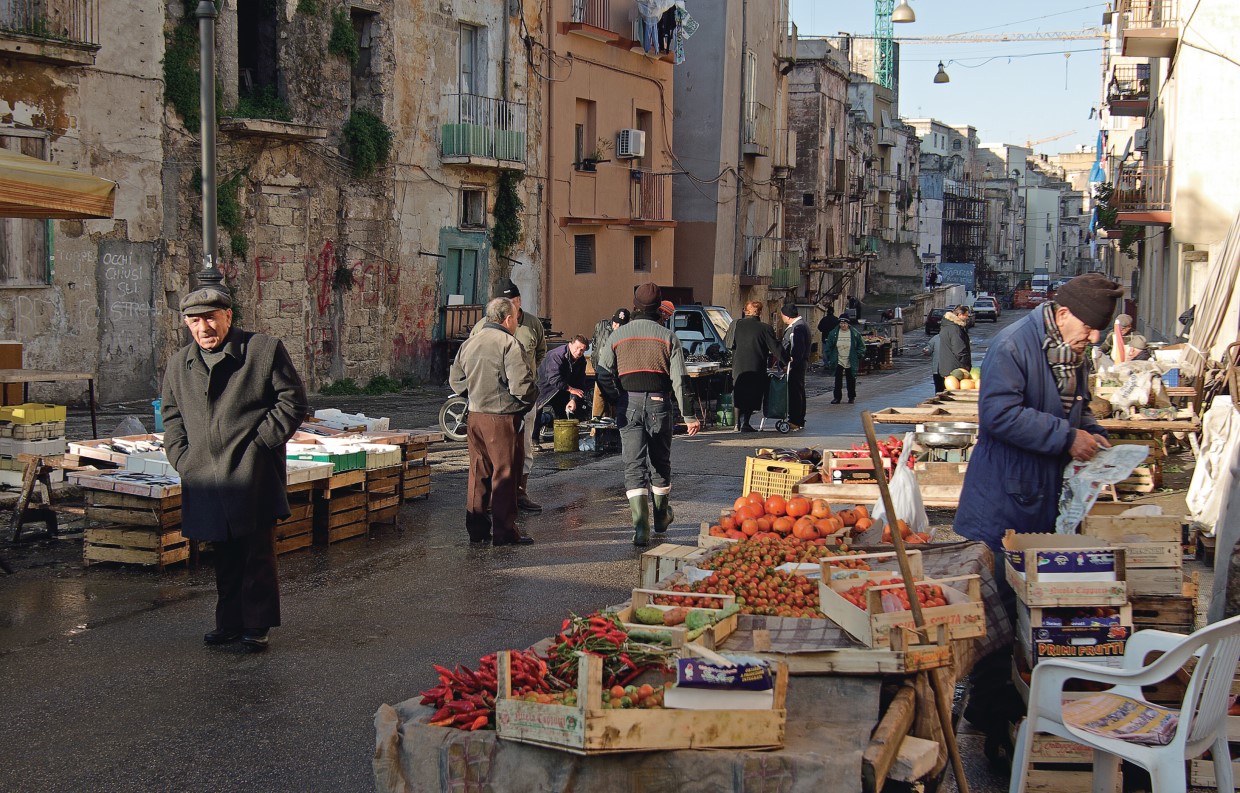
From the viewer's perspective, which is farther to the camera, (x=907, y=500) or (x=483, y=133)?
(x=483, y=133)

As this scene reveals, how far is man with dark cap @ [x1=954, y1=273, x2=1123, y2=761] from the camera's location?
571cm

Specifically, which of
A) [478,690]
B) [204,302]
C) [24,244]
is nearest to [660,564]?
[478,690]

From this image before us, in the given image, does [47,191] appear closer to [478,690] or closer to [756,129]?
[478,690]

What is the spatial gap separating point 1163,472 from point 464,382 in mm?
7592

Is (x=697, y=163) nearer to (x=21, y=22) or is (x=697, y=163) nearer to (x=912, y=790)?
(x=21, y=22)

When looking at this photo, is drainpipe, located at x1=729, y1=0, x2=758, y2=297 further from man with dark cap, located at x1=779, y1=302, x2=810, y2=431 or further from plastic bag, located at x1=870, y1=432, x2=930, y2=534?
plastic bag, located at x1=870, y1=432, x2=930, y2=534

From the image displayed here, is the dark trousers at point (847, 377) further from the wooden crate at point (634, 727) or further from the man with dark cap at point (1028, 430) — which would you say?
the wooden crate at point (634, 727)

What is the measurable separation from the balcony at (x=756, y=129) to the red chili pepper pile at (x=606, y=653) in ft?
115

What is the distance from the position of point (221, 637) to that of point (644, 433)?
4046 millimetres

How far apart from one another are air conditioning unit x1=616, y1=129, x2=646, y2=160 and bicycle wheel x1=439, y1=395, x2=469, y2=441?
14859 mm

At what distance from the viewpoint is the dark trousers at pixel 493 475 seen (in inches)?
394

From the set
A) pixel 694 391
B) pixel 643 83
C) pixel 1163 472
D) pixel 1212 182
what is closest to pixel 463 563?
pixel 1163 472

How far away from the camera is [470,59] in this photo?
26719 millimetres

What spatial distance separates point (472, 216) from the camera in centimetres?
2648
